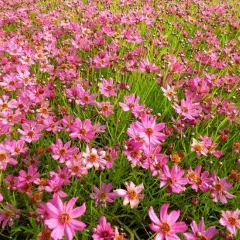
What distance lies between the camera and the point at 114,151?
5.87 feet

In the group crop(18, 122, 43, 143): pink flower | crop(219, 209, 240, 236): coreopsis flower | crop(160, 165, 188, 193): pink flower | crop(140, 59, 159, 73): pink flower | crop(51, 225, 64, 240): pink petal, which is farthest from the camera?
crop(140, 59, 159, 73): pink flower

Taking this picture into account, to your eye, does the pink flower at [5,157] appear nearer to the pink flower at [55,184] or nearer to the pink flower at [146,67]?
the pink flower at [55,184]

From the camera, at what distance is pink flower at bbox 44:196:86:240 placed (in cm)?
119

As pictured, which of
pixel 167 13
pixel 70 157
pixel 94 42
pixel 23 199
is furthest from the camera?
pixel 167 13

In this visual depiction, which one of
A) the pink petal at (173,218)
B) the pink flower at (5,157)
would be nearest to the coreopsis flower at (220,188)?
the pink petal at (173,218)

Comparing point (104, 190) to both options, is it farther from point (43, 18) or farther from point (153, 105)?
point (43, 18)

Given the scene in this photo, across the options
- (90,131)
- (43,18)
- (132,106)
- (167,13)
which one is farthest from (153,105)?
(167,13)

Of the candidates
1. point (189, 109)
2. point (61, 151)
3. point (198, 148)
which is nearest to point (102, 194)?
point (61, 151)

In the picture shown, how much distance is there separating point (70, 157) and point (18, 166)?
1.46 ft

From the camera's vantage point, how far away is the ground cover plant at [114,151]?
5.03ft

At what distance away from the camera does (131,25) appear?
3990 millimetres

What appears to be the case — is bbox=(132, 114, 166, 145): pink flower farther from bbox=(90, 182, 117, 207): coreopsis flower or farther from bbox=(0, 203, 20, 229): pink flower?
bbox=(0, 203, 20, 229): pink flower

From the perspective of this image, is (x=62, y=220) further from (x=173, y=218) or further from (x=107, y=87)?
(x=107, y=87)

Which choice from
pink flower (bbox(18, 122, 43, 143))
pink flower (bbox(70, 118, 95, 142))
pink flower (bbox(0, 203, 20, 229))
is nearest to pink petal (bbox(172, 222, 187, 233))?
pink flower (bbox(70, 118, 95, 142))
